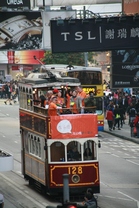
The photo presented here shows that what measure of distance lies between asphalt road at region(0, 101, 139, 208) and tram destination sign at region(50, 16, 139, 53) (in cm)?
507

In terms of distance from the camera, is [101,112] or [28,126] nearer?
[28,126]

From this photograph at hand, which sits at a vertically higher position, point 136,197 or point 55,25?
point 55,25

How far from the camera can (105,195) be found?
28797 millimetres

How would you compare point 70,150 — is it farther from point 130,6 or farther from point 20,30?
point 130,6

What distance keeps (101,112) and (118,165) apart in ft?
40.5

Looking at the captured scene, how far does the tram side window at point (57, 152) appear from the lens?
26.3 m

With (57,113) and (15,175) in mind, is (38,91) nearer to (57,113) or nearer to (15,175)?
(57,113)

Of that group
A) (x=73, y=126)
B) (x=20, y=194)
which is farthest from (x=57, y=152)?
(x=20, y=194)

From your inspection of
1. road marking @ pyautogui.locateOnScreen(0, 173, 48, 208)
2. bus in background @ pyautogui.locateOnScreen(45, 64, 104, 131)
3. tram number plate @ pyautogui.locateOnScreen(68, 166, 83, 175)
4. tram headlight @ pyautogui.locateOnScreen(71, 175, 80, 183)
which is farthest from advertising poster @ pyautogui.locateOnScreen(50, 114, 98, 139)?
bus in background @ pyautogui.locateOnScreen(45, 64, 104, 131)

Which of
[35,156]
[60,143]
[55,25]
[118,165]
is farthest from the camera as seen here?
[118,165]

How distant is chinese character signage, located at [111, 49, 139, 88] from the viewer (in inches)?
1954

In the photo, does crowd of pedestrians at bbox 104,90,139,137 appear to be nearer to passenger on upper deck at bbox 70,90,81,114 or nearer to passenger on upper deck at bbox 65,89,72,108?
passenger on upper deck at bbox 65,89,72,108

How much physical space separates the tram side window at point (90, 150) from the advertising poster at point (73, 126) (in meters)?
0.27

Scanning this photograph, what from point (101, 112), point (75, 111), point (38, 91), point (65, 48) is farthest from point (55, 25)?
point (101, 112)
